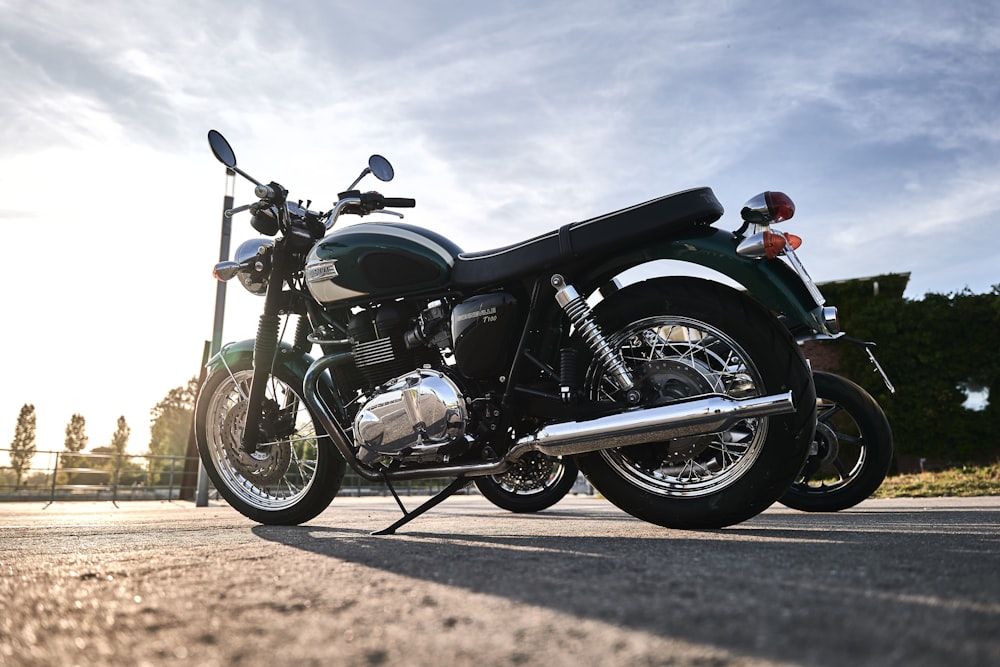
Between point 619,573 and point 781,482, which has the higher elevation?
point 781,482

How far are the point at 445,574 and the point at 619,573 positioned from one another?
38cm

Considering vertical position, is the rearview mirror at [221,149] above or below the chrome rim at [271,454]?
above

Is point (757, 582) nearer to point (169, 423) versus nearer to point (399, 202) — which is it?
point (399, 202)

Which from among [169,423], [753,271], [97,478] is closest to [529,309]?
[753,271]

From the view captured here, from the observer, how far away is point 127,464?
13.2 m

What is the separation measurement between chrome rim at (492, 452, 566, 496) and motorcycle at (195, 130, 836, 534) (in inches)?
50.6

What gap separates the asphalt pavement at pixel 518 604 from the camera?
3.22ft

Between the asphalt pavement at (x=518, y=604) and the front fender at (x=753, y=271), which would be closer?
the asphalt pavement at (x=518, y=604)

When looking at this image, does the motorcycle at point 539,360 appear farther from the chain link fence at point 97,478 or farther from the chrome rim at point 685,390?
the chain link fence at point 97,478

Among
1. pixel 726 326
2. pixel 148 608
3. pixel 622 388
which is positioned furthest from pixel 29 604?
pixel 726 326

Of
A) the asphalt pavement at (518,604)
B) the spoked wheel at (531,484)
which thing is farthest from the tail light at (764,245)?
the spoked wheel at (531,484)

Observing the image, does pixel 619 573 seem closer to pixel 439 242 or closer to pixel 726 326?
pixel 726 326

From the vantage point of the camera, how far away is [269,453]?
12.6ft

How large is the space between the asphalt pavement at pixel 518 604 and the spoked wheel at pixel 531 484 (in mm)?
2361
